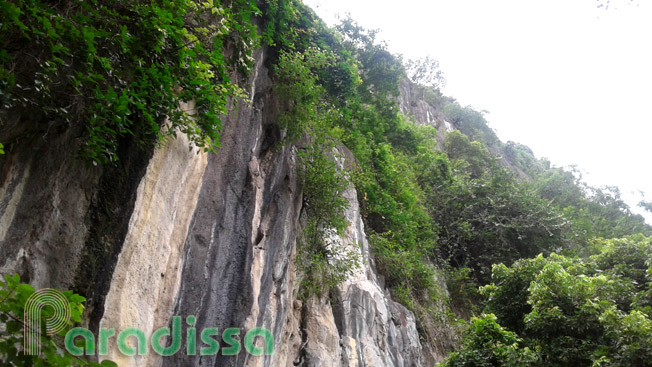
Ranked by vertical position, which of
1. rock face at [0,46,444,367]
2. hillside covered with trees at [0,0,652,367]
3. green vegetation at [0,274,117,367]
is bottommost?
green vegetation at [0,274,117,367]

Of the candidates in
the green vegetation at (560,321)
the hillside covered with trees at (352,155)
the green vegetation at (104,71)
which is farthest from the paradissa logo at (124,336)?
the green vegetation at (560,321)

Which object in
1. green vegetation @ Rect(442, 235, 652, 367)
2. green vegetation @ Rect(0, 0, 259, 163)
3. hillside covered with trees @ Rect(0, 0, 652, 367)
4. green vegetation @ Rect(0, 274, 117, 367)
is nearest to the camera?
green vegetation @ Rect(0, 274, 117, 367)

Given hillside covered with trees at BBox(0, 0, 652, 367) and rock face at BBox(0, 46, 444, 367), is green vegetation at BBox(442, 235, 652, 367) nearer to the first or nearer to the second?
hillside covered with trees at BBox(0, 0, 652, 367)

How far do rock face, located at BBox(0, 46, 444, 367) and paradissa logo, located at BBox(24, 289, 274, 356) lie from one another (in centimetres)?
6

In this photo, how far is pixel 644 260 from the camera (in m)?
10.7

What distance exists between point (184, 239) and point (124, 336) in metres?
1.15

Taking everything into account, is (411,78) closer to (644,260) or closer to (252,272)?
(644,260)

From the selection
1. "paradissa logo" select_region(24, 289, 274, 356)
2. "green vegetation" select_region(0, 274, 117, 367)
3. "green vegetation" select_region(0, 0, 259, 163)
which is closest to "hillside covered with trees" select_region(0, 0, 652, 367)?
"green vegetation" select_region(0, 0, 259, 163)

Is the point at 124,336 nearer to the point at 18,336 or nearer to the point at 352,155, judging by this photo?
the point at 18,336

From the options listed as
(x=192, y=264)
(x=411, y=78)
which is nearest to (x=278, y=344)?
(x=192, y=264)

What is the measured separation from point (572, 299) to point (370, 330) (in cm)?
417

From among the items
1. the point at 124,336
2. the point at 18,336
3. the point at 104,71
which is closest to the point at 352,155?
the point at 104,71

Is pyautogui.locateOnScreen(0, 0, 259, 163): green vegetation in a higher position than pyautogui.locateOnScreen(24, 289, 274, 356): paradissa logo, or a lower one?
higher

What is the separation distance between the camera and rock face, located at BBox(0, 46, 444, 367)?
3146mm
